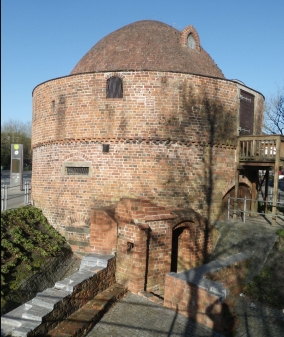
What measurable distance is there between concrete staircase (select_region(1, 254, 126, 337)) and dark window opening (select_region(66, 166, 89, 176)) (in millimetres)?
3785

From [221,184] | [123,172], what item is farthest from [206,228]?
[123,172]

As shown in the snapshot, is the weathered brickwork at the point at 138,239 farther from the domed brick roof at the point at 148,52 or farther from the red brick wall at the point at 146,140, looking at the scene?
the domed brick roof at the point at 148,52

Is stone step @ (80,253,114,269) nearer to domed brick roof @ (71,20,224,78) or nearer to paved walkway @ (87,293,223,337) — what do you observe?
paved walkway @ (87,293,223,337)

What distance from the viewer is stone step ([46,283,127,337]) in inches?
259

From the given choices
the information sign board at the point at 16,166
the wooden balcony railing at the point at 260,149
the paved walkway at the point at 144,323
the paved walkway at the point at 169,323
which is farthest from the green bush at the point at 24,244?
the wooden balcony railing at the point at 260,149

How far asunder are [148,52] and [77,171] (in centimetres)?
589

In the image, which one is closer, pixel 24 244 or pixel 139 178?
pixel 24 244

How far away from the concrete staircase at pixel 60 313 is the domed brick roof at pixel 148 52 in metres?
8.38

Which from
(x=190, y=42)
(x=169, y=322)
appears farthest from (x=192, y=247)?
(x=190, y=42)

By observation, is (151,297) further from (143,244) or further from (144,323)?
(143,244)

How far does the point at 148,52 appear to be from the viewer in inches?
522

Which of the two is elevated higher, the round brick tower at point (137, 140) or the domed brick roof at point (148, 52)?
the domed brick roof at point (148, 52)

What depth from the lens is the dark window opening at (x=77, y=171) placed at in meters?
11.5

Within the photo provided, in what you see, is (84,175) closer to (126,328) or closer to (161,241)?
(161,241)
